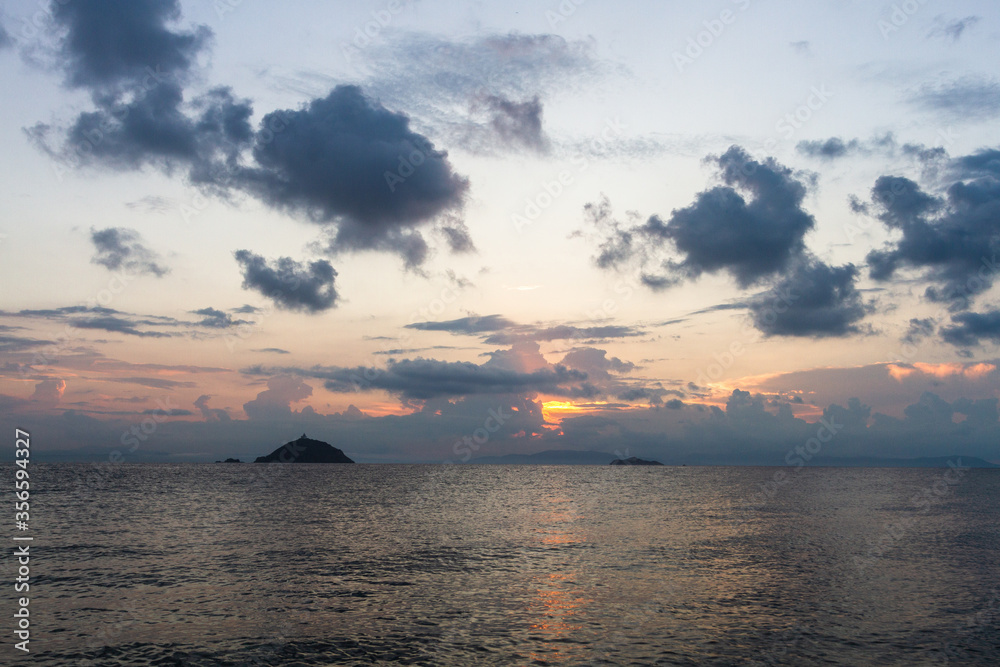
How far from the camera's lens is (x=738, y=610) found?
34.4 metres

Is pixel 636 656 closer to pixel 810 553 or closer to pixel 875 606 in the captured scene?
pixel 875 606

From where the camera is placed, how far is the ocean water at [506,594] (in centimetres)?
2753

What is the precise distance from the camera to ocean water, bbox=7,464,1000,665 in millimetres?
27531

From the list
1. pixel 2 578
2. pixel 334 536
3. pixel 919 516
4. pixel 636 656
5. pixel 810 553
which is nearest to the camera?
pixel 636 656

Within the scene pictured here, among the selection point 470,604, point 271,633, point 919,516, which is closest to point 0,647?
point 271,633

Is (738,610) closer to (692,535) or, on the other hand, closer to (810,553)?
(810,553)

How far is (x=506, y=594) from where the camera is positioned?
125ft

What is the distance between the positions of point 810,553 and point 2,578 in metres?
62.2

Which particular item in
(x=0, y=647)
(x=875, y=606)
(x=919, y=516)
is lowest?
(x=919, y=516)

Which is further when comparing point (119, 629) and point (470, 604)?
point (470, 604)

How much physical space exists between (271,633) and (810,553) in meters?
46.6

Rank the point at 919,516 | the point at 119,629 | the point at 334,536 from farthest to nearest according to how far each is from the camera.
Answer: the point at 919,516 < the point at 334,536 < the point at 119,629

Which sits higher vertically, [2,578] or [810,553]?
[2,578]

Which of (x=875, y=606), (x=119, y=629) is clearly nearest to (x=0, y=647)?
(x=119, y=629)
